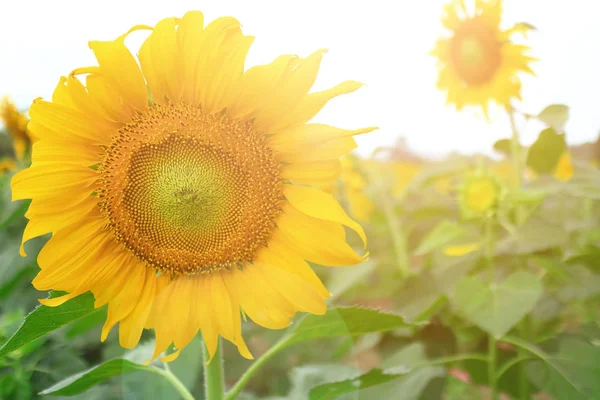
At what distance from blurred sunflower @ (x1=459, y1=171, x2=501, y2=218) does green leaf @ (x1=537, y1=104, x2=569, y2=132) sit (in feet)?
0.56

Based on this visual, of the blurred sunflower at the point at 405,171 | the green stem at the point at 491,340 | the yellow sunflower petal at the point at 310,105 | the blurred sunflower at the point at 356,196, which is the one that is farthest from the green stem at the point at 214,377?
the blurred sunflower at the point at 405,171

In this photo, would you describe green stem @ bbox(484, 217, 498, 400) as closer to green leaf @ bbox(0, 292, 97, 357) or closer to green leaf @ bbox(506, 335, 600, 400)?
green leaf @ bbox(506, 335, 600, 400)

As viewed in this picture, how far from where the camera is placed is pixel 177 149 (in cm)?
65

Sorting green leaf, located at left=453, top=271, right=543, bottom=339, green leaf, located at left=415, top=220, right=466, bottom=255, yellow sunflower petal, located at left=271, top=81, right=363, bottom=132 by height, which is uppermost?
yellow sunflower petal, located at left=271, top=81, right=363, bottom=132

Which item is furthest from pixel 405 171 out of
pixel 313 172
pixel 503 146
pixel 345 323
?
pixel 313 172

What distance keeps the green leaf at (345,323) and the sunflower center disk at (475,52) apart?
878 mm

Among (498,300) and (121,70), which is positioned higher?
(121,70)

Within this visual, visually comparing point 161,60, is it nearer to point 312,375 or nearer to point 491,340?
point 312,375

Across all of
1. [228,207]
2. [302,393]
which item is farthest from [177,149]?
[302,393]

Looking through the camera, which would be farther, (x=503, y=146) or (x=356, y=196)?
(x=356, y=196)

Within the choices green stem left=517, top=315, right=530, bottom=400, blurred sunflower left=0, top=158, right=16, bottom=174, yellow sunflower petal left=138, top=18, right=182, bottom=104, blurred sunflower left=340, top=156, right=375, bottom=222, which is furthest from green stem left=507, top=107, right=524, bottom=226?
blurred sunflower left=0, top=158, right=16, bottom=174

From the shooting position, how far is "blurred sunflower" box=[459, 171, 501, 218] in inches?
47.3

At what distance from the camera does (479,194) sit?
3.98ft

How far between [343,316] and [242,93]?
32 centimetres
